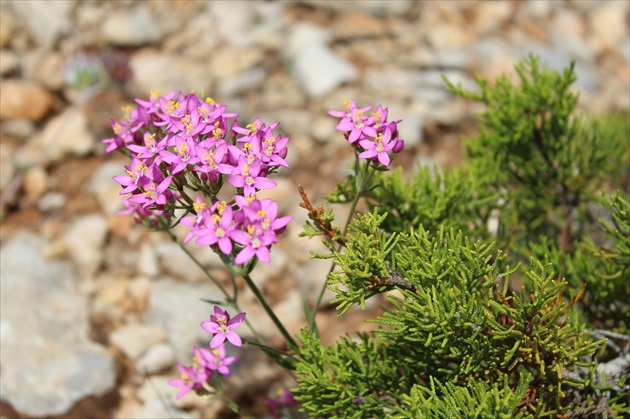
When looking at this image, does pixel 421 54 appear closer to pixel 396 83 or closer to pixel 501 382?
pixel 396 83

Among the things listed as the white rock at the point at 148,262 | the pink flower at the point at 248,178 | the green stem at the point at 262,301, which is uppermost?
the white rock at the point at 148,262

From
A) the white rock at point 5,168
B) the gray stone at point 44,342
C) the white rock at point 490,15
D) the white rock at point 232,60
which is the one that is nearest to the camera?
the gray stone at point 44,342

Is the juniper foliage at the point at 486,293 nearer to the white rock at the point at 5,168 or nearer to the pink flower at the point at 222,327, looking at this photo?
the pink flower at the point at 222,327

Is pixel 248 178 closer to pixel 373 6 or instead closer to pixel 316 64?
pixel 316 64

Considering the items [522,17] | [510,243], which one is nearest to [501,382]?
[510,243]

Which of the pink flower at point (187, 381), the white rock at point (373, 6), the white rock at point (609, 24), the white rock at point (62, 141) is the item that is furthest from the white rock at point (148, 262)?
the white rock at point (609, 24)

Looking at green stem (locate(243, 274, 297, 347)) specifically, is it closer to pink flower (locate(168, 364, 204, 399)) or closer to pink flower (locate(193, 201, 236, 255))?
pink flower (locate(193, 201, 236, 255))

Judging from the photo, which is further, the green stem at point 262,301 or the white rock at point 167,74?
the white rock at point 167,74
